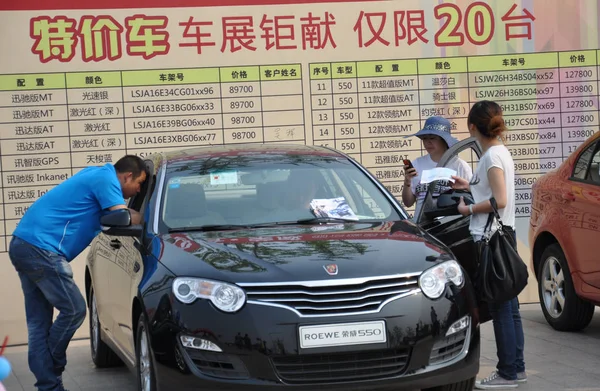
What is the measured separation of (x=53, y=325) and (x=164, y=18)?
4285 mm

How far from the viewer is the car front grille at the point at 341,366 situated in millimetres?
5258

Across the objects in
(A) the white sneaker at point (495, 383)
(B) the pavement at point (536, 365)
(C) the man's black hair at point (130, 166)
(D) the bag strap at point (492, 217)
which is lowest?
(B) the pavement at point (536, 365)

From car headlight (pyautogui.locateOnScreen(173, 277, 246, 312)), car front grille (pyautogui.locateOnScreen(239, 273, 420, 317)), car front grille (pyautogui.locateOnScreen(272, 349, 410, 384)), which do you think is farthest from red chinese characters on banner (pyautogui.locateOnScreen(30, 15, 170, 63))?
car front grille (pyautogui.locateOnScreen(272, 349, 410, 384))

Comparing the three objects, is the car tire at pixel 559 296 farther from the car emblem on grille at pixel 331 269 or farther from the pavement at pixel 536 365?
the car emblem on grille at pixel 331 269

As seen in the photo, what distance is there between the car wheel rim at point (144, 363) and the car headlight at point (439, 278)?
5.10 feet

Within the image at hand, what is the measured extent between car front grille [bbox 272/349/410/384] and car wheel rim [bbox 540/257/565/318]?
12.3 feet

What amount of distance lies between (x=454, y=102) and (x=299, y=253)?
531 centimetres

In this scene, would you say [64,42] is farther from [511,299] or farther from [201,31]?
[511,299]

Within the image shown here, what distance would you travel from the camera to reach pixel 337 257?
5621mm

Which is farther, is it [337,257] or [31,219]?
[31,219]

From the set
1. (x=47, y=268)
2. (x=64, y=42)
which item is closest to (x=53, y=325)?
(x=47, y=268)

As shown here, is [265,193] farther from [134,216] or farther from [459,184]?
[459,184]

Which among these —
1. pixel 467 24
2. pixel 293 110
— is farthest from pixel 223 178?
pixel 467 24

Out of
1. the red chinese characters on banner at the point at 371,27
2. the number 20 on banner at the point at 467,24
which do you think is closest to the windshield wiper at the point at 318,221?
the red chinese characters on banner at the point at 371,27
